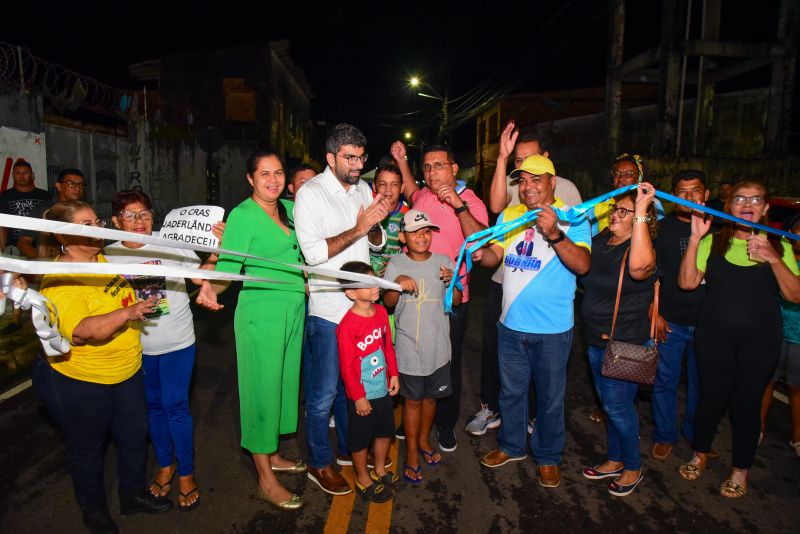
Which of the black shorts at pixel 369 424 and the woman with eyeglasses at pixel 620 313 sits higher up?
the woman with eyeglasses at pixel 620 313

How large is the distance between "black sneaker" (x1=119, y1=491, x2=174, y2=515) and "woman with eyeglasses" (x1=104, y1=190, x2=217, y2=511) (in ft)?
0.40

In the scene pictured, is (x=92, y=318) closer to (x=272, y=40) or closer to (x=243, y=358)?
(x=243, y=358)

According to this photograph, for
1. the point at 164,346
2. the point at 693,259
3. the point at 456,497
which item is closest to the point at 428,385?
the point at 456,497

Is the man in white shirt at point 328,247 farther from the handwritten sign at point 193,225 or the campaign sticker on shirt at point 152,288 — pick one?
the campaign sticker on shirt at point 152,288

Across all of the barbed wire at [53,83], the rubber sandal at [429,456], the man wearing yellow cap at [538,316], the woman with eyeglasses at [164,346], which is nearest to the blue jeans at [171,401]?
the woman with eyeglasses at [164,346]

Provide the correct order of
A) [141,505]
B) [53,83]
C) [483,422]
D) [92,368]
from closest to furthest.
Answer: [92,368] → [141,505] → [483,422] → [53,83]

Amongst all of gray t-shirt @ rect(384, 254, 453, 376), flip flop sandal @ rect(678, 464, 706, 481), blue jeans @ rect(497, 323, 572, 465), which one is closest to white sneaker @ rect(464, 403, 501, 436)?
blue jeans @ rect(497, 323, 572, 465)

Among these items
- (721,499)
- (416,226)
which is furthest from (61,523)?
(721,499)

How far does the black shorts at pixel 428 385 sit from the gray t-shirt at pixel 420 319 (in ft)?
0.20

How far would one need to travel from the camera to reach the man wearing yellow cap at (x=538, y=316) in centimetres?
349

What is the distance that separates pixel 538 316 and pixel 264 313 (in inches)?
78.2

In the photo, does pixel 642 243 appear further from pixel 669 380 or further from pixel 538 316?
pixel 669 380

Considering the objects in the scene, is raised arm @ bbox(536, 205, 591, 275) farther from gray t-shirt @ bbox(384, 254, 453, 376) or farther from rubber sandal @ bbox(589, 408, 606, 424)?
rubber sandal @ bbox(589, 408, 606, 424)

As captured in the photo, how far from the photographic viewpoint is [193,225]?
3.65 m
